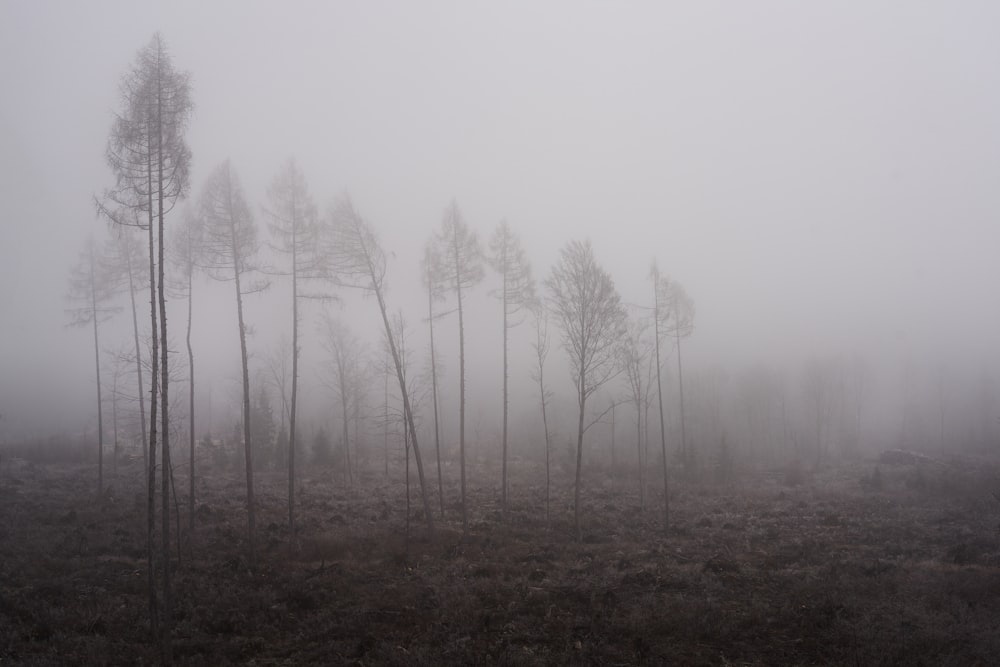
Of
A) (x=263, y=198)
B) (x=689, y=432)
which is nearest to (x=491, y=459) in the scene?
(x=689, y=432)

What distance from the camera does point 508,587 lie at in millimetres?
14914

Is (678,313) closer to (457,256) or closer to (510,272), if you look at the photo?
(510,272)

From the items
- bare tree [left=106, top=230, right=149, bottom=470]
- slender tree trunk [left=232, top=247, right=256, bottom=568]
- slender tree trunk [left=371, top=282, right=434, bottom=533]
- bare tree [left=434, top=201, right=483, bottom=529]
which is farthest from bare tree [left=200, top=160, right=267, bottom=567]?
bare tree [left=106, top=230, right=149, bottom=470]

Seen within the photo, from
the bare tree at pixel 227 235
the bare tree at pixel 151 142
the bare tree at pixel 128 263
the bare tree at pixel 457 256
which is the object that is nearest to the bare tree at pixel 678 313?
the bare tree at pixel 457 256

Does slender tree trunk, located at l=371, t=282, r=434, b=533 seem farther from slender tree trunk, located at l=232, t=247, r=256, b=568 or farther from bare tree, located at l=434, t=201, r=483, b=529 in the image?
slender tree trunk, located at l=232, t=247, r=256, b=568

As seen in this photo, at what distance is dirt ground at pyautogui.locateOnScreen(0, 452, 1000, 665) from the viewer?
404 inches

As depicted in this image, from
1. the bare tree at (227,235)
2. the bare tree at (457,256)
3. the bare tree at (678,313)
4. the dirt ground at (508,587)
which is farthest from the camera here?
the bare tree at (678,313)

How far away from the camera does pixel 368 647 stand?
10.5 m

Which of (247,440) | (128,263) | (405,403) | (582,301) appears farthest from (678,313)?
(128,263)

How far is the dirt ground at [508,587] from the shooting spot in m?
10.3

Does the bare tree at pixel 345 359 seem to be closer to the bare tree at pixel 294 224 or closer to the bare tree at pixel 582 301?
the bare tree at pixel 294 224

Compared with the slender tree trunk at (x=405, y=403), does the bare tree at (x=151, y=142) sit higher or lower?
higher

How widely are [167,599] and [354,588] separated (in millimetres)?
5888

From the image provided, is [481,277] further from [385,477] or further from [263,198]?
[385,477]
